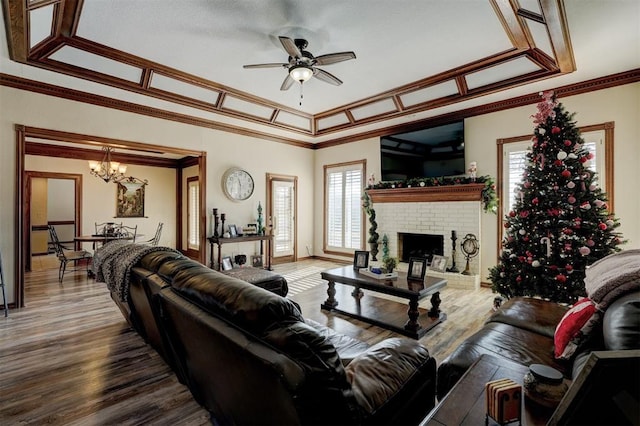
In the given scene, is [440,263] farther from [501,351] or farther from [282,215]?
[282,215]

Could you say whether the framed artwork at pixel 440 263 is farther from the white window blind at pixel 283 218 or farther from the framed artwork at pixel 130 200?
the framed artwork at pixel 130 200

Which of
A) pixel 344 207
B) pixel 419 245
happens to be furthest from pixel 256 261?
pixel 419 245

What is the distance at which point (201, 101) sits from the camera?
499 centimetres

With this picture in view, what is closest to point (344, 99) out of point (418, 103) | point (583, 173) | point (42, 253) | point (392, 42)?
point (418, 103)

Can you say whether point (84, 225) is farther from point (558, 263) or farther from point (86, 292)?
point (558, 263)

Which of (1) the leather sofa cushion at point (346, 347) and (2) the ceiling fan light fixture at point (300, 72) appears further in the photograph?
(2) the ceiling fan light fixture at point (300, 72)

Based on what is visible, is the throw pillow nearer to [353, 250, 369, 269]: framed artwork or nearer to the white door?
[353, 250, 369, 269]: framed artwork

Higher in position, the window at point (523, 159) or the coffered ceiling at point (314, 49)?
the coffered ceiling at point (314, 49)

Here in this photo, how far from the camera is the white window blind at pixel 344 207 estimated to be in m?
6.99

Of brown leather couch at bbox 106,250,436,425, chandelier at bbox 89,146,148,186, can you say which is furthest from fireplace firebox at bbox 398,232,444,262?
chandelier at bbox 89,146,148,186

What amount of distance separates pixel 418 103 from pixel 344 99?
4.15 feet

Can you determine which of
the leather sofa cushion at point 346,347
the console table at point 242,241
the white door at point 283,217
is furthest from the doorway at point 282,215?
the leather sofa cushion at point 346,347

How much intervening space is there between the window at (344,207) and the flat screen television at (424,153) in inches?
31.3

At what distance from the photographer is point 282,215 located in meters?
7.18
